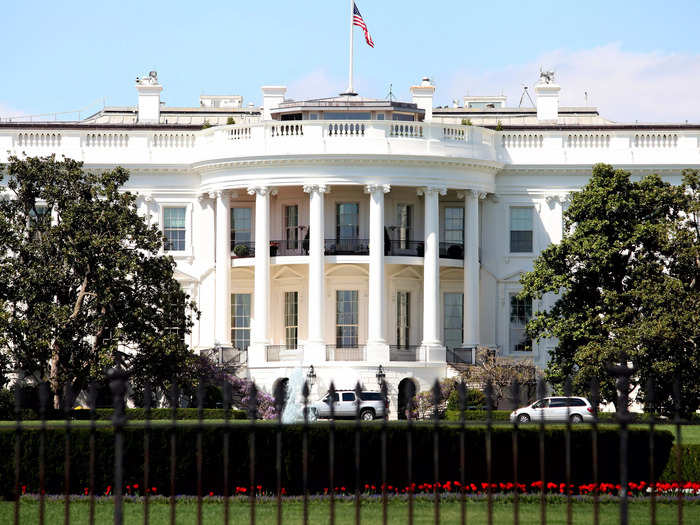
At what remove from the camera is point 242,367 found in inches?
2328

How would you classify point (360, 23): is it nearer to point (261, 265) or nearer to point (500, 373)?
point (261, 265)

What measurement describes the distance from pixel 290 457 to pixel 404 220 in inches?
1450

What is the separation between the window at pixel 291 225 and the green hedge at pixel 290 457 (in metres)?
35.2

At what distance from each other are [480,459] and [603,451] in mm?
2200

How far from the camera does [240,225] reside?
208 feet

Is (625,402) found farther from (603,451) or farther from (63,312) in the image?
(63,312)

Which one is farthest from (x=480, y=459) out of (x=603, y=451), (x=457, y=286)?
(x=457, y=286)

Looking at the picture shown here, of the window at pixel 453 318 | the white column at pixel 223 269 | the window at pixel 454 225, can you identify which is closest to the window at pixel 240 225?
the white column at pixel 223 269

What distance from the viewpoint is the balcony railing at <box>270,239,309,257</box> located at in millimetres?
61188

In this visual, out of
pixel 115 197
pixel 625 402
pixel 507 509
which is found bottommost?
pixel 507 509

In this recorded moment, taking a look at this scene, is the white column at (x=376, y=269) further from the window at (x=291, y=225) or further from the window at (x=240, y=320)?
the window at (x=240, y=320)

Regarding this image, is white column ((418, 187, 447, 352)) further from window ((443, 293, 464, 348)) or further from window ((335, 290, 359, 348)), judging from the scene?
window ((335, 290, 359, 348))

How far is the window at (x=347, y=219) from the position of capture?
62250 millimetres

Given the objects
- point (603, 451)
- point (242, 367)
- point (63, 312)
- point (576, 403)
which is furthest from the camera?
point (242, 367)
